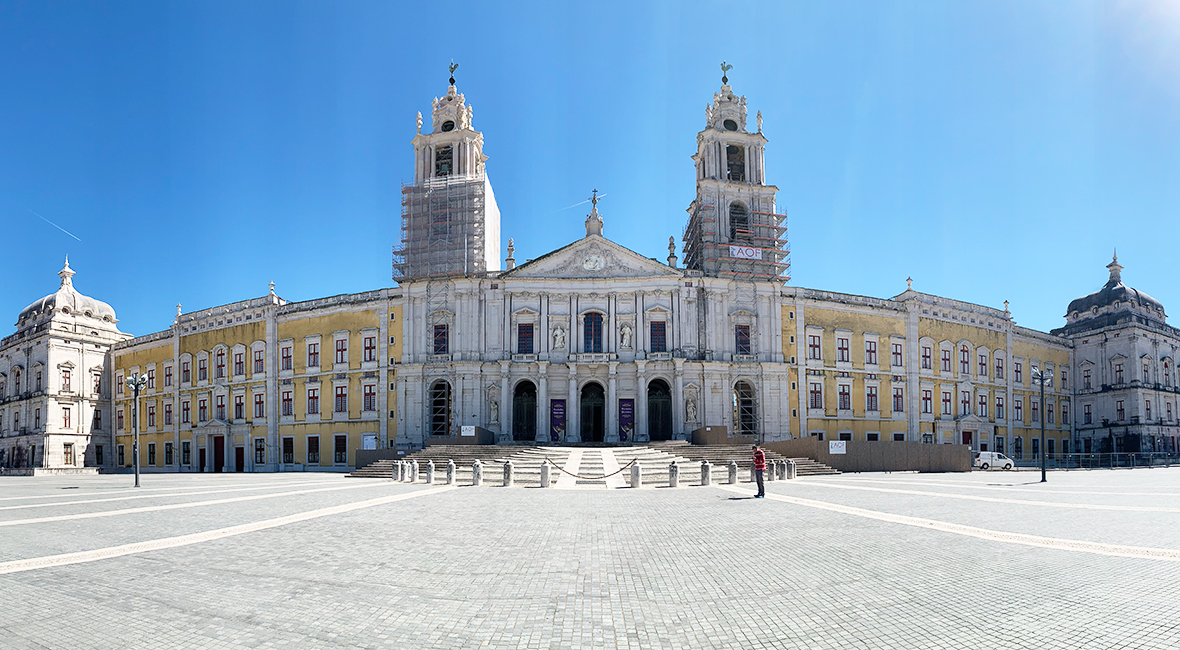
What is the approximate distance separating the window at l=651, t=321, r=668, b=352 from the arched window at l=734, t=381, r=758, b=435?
536 cm

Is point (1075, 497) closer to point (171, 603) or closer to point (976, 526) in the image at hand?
point (976, 526)

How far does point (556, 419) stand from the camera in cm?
4259

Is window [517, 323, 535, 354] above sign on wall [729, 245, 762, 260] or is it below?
below

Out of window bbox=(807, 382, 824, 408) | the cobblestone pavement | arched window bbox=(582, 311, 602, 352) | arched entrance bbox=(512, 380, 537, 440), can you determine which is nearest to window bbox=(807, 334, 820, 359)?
window bbox=(807, 382, 824, 408)

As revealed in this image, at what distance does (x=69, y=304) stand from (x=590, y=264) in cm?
4463

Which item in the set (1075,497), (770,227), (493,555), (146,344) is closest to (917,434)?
(770,227)

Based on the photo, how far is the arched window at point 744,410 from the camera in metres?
44.0

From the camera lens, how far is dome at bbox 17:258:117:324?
5744 cm

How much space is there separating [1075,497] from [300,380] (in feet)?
141

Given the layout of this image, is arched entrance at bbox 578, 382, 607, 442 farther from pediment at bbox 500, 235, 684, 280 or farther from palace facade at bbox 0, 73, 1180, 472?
pediment at bbox 500, 235, 684, 280

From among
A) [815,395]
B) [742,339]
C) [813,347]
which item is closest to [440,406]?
[742,339]

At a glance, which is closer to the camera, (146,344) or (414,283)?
(414,283)

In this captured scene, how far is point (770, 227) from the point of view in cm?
4691

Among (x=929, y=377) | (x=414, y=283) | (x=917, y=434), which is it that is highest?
(x=414, y=283)
